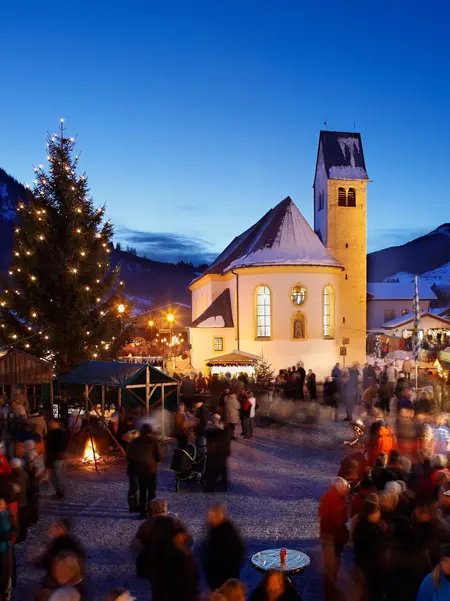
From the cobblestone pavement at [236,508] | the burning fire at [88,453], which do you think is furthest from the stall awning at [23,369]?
the cobblestone pavement at [236,508]

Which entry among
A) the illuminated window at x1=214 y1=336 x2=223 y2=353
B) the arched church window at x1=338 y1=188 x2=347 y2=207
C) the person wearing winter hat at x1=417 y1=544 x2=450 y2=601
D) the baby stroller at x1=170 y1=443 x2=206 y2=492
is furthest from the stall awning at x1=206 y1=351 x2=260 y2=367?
the person wearing winter hat at x1=417 y1=544 x2=450 y2=601

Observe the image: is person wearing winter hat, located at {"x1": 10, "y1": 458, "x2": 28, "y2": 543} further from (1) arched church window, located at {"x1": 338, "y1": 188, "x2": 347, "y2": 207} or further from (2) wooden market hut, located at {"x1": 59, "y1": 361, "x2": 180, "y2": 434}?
(1) arched church window, located at {"x1": 338, "y1": 188, "x2": 347, "y2": 207}

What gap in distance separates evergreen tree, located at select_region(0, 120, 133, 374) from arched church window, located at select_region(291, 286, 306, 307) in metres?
13.0

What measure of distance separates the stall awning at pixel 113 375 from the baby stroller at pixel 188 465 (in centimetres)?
314

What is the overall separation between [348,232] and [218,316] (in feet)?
30.9

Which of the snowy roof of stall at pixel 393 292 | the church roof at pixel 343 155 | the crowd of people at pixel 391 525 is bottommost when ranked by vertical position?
the crowd of people at pixel 391 525

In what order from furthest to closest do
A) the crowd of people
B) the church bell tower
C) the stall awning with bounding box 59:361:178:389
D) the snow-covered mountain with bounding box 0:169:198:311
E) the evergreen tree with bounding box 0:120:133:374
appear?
the snow-covered mountain with bounding box 0:169:198:311
the church bell tower
the evergreen tree with bounding box 0:120:133:374
the stall awning with bounding box 59:361:178:389
the crowd of people

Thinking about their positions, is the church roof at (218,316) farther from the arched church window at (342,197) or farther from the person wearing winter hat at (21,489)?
the person wearing winter hat at (21,489)

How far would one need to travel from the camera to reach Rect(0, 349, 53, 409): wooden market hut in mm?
16062

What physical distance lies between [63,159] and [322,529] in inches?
603

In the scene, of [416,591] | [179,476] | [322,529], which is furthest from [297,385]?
[416,591]

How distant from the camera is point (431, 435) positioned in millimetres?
9422

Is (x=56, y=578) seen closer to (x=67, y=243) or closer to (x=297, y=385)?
(x=67, y=243)

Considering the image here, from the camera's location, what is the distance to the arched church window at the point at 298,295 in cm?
2977
